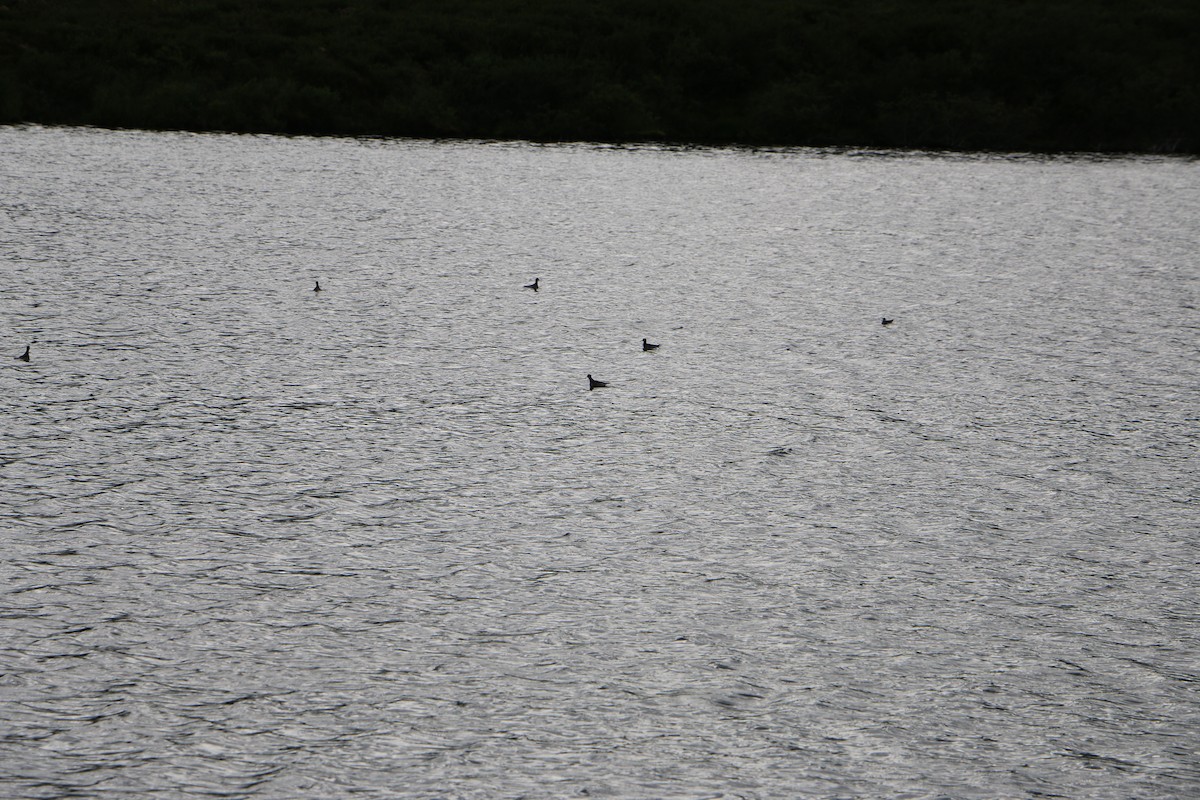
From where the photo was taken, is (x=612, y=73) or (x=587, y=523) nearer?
(x=587, y=523)

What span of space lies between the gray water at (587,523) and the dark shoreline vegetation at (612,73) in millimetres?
9597

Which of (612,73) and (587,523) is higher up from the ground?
(612,73)

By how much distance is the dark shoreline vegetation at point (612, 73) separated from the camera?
17.3 metres

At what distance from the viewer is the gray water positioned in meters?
2.45

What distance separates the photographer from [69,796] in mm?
2180

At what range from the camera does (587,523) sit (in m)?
3.69

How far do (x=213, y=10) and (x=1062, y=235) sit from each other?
17.0 metres

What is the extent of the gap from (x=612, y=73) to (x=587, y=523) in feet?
56.8

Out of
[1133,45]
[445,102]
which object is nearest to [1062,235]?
[445,102]

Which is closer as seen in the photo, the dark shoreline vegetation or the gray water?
the gray water

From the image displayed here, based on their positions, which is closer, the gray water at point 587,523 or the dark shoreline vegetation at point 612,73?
the gray water at point 587,523

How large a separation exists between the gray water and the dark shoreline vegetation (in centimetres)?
960

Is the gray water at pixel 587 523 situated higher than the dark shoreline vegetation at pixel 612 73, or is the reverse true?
the dark shoreline vegetation at pixel 612 73

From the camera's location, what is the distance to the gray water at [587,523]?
245cm
